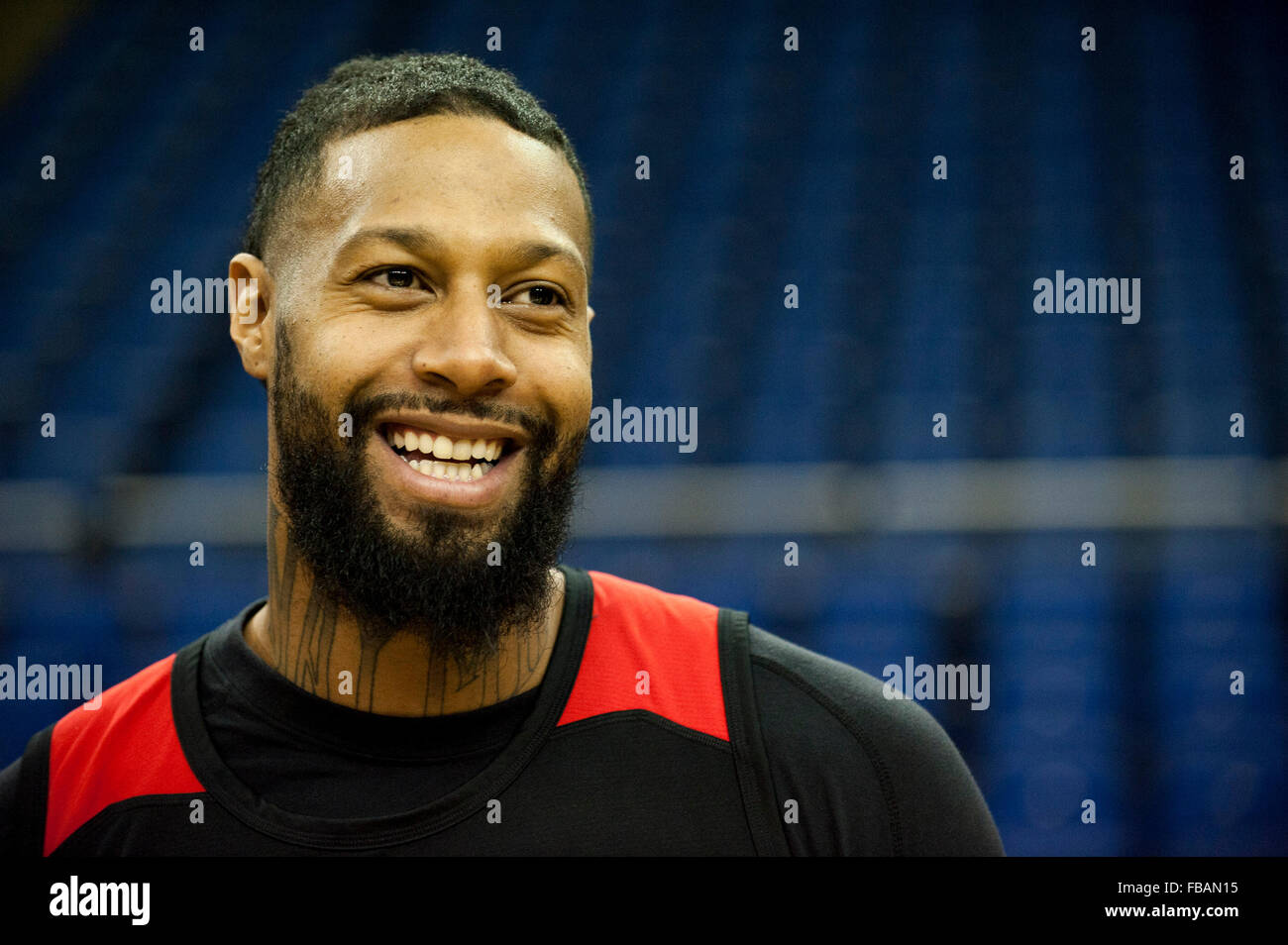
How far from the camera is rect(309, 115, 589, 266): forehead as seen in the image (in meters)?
1.23

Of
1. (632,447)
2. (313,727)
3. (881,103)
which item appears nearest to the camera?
A: (313,727)

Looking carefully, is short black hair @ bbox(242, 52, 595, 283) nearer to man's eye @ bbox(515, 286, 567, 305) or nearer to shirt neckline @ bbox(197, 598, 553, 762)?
man's eye @ bbox(515, 286, 567, 305)

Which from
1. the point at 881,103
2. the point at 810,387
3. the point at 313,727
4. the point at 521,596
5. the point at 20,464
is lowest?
the point at 313,727

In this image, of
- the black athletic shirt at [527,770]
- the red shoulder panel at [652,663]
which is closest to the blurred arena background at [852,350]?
the red shoulder panel at [652,663]

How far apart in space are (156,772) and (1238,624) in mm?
3000

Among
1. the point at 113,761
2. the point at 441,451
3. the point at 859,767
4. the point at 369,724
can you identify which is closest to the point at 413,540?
the point at 441,451

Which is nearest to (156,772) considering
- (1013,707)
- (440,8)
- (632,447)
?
(632,447)

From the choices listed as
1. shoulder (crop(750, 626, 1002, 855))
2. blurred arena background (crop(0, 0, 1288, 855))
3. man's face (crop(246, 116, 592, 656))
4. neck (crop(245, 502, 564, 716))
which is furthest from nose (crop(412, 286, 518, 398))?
blurred arena background (crop(0, 0, 1288, 855))

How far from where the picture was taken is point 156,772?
122 cm

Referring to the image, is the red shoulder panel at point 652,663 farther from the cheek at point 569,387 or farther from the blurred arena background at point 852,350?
the blurred arena background at point 852,350

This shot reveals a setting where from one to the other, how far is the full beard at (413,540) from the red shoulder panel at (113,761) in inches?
9.9

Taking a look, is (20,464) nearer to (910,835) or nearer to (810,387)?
(810,387)

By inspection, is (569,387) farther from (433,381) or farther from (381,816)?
(381,816)

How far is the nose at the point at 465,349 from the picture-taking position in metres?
1.17
